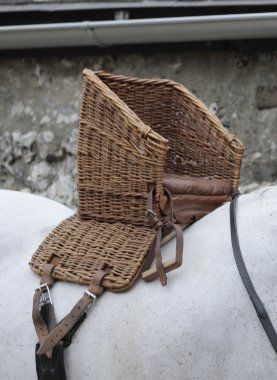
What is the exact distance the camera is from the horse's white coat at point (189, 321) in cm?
181

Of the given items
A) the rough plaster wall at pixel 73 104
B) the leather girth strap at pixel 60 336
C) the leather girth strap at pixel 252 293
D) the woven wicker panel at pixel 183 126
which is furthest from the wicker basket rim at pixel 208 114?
the rough plaster wall at pixel 73 104

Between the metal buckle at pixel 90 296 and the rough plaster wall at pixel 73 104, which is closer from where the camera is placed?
the metal buckle at pixel 90 296

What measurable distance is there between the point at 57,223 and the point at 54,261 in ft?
1.26

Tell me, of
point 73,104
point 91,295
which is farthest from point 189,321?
point 73,104

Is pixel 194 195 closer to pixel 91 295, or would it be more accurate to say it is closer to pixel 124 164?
pixel 124 164

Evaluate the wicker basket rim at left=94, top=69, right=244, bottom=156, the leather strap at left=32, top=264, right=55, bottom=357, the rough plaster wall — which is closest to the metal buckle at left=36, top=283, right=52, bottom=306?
the leather strap at left=32, top=264, right=55, bottom=357

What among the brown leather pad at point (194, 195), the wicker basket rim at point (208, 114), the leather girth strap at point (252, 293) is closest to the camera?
the leather girth strap at point (252, 293)

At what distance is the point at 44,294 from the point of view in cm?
210

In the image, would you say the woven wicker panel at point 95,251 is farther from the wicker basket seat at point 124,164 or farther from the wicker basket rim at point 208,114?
the wicker basket rim at point 208,114

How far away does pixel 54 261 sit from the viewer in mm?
2172

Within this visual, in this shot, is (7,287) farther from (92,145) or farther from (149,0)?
(149,0)

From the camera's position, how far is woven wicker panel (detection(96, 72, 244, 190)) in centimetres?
231

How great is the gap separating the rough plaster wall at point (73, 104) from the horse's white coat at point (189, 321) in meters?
2.01

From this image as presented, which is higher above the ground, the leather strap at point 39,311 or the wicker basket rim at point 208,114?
the wicker basket rim at point 208,114
